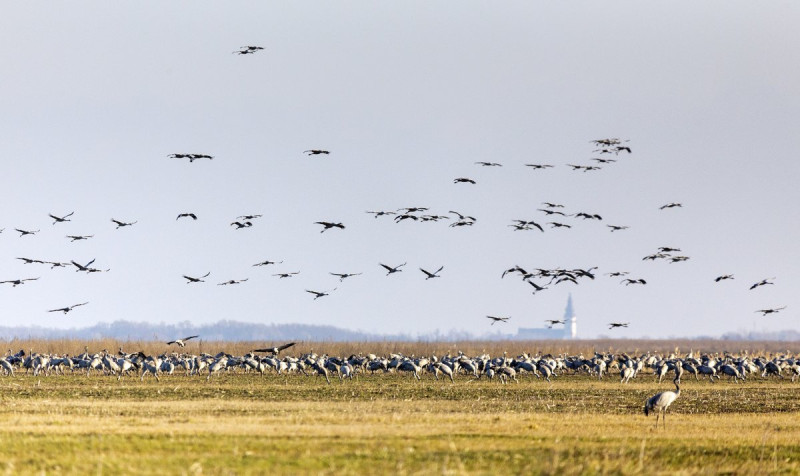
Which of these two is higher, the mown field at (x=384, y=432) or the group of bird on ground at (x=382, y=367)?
the group of bird on ground at (x=382, y=367)

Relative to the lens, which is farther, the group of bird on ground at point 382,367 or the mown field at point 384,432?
the group of bird on ground at point 382,367

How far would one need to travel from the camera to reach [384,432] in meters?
31.8

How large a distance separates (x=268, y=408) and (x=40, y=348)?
74598 mm

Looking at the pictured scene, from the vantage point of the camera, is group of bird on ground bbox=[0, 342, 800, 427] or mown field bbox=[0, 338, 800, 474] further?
group of bird on ground bbox=[0, 342, 800, 427]

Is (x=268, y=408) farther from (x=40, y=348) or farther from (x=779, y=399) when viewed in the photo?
(x=40, y=348)

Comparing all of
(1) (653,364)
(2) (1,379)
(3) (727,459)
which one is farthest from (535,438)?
(1) (653,364)

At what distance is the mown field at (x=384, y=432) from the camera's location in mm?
26250

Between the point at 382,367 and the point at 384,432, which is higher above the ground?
the point at 382,367

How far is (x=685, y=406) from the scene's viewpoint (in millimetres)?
48344

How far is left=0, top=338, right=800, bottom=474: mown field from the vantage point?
86.1 feet

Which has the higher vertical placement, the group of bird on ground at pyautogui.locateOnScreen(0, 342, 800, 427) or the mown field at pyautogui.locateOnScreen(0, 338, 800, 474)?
the group of bird on ground at pyautogui.locateOnScreen(0, 342, 800, 427)

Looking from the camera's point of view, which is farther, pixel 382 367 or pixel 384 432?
pixel 382 367

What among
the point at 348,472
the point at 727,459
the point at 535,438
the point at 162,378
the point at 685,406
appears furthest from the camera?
the point at 162,378

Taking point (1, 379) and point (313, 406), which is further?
point (1, 379)
